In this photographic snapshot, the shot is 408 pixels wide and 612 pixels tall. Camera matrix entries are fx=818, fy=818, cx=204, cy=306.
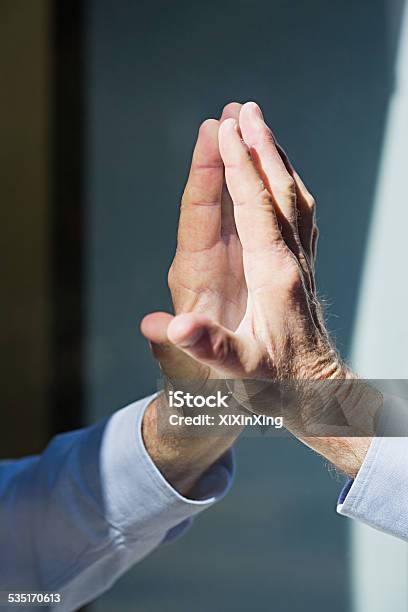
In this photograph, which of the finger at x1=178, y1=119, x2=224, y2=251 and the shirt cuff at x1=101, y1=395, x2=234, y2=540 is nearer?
the finger at x1=178, y1=119, x2=224, y2=251

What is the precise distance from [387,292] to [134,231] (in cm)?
28

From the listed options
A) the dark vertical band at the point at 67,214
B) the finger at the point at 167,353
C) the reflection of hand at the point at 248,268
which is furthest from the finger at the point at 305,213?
the dark vertical band at the point at 67,214

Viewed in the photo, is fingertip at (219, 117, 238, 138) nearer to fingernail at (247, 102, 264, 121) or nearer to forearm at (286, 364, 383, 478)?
fingernail at (247, 102, 264, 121)

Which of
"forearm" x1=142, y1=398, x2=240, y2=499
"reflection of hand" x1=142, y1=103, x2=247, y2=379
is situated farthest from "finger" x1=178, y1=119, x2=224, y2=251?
"forearm" x1=142, y1=398, x2=240, y2=499

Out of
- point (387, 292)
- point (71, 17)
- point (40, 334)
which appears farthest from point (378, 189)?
point (40, 334)

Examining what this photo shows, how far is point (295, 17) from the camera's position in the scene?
701 mm

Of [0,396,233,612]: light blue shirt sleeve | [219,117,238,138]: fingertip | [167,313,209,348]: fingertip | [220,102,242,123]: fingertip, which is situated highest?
[220,102,242,123]: fingertip

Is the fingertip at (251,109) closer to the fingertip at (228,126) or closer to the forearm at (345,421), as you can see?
the fingertip at (228,126)

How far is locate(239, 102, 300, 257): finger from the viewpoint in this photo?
0.56 m

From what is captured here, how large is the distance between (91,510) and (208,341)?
1.09 feet

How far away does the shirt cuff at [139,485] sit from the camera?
711 millimetres

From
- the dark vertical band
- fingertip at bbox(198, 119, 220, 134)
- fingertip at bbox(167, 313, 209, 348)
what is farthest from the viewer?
the dark vertical band

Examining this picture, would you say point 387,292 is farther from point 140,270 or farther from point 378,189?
point 140,270

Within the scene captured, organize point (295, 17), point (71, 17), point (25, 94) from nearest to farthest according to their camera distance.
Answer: point (295, 17)
point (71, 17)
point (25, 94)
